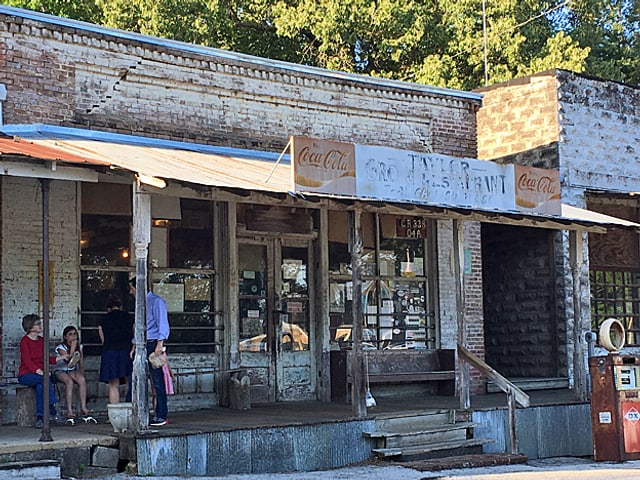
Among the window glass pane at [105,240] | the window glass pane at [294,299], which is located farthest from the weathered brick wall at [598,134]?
the window glass pane at [105,240]

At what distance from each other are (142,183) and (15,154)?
4.29 feet

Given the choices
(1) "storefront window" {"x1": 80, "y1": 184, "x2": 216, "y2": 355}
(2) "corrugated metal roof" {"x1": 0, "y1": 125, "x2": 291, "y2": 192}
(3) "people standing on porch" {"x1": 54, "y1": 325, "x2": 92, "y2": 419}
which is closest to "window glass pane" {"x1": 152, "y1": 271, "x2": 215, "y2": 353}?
(1) "storefront window" {"x1": 80, "y1": 184, "x2": 216, "y2": 355}

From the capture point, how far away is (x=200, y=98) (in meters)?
14.4

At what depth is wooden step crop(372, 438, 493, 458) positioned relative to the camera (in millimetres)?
12281

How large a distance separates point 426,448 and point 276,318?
3.46 m

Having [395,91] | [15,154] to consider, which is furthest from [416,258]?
[15,154]

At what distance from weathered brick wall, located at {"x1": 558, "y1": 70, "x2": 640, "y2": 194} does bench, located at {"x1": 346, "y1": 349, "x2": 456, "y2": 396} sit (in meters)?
3.98

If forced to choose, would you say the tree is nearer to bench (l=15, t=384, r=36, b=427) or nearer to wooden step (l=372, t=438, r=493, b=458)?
wooden step (l=372, t=438, r=493, b=458)

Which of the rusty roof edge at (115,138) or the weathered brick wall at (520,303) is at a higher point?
the rusty roof edge at (115,138)

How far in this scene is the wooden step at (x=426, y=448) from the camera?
12281 mm

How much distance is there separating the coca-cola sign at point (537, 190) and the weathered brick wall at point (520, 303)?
12.8 feet

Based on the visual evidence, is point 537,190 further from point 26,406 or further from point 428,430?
point 26,406

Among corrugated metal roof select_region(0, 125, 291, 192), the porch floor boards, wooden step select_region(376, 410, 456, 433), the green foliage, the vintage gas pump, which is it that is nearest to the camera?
the porch floor boards

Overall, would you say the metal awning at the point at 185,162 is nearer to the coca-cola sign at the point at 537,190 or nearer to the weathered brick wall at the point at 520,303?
the coca-cola sign at the point at 537,190
